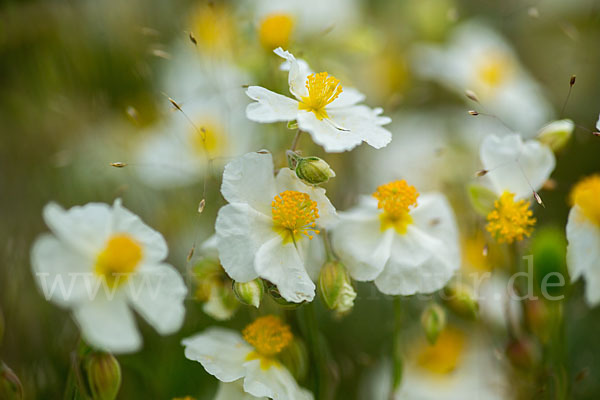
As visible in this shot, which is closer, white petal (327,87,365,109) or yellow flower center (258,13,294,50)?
white petal (327,87,365,109)

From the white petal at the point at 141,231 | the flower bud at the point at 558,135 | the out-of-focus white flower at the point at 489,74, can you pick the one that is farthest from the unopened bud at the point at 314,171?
the out-of-focus white flower at the point at 489,74

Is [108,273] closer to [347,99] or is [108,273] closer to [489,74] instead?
[347,99]

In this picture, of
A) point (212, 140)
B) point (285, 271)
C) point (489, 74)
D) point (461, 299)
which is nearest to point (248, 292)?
point (285, 271)

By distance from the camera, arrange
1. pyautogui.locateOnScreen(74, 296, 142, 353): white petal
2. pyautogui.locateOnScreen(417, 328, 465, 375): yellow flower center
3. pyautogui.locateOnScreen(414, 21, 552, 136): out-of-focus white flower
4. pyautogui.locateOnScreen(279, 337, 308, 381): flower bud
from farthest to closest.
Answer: pyautogui.locateOnScreen(414, 21, 552, 136): out-of-focus white flower
pyautogui.locateOnScreen(417, 328, 465, 375): yellow flower center
pyautogui.locateOnScreen(279, 337, 308, 381): flower bud
pyautogui.locateOnScreen(74, 296, 142, 353): white petal

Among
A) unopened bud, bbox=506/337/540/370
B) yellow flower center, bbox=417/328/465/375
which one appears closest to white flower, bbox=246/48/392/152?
unopened bud, bbox=506/337/540/370

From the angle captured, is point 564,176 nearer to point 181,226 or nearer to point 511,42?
point 511,42

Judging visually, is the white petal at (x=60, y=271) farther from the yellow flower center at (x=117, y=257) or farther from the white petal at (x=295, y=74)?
the white petal at (x=295, y=74)

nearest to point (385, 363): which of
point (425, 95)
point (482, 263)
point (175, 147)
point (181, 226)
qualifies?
point (482, 263)

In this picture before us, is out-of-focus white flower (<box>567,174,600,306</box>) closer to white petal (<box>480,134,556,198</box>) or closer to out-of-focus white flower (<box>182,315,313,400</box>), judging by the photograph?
white petal (<box>480,134,556,198</box>)
